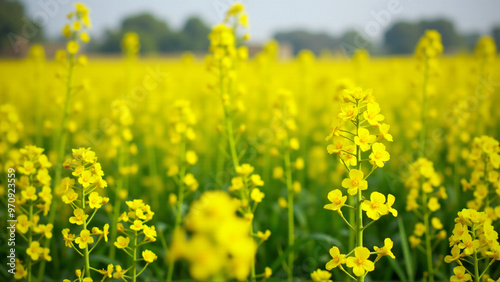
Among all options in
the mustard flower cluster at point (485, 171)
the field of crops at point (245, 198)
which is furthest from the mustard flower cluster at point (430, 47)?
the mustard flower cluster at point (485, 171)

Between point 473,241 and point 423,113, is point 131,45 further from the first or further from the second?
point 473,241

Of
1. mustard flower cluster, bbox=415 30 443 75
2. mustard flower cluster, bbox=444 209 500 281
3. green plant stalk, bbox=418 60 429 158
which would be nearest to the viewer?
mustard flower cluster, bbox=444 209 500 281

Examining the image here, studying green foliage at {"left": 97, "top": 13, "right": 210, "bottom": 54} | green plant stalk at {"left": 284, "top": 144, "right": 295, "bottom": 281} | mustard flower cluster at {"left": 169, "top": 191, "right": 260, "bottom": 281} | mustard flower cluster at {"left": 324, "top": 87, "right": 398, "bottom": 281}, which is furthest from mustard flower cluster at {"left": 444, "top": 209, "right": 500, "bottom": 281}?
green foliage at {"left": 97, "top": 13, "right": 210, "bottom": 54}

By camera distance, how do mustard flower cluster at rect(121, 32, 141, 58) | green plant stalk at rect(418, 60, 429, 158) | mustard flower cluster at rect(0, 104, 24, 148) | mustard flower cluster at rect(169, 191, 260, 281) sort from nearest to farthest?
mustard flower cluster at rect(169, 191, 260, 281) → mustard flower cluster at rect(0, 104, 24, 148) → green plant stalk at rect(418, 60, 429, 158) → mustard flower cluster at rect(121, 32, 141, 58)

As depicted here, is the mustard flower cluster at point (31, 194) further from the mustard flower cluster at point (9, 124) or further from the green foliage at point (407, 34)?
the green foliage at point (407, 34)

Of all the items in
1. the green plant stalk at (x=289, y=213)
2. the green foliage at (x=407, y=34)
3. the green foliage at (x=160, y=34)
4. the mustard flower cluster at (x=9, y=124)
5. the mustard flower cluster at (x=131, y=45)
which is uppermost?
the green foliage at (x=160, y=34)

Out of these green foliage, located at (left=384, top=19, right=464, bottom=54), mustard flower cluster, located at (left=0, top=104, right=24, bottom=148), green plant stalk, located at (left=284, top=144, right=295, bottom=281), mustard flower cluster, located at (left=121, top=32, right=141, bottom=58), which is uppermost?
green foliage, located at (left=384, top=19, right=464, bottom=54)

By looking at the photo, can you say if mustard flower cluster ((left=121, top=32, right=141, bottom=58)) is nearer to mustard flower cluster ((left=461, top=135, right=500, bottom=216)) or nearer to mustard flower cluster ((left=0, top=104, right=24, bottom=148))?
mustard flower cluster ((left=0, top=104, right=24, bottom=148))

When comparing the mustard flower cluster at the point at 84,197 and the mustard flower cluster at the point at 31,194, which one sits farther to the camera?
the mustard flower cluster at the point at 31,194

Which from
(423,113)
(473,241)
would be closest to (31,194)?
(473,241)

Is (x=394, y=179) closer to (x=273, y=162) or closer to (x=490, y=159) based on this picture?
(x=273, y=162)

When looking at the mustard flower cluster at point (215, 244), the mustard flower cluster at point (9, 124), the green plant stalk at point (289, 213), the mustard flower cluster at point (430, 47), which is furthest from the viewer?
the mustard flower cluster at point (430, 47)

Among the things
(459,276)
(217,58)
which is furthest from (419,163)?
(217,58)

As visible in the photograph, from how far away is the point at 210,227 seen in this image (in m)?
0.91
